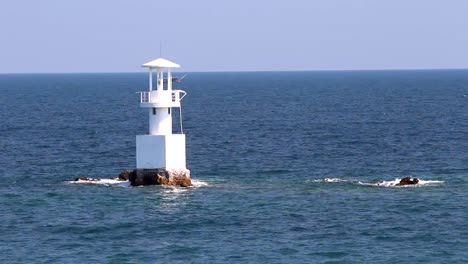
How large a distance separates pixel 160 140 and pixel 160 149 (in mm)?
465

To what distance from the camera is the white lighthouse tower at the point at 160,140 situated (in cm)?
5400

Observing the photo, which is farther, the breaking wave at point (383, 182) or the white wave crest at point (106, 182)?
the white wave crest at point (106, 182)

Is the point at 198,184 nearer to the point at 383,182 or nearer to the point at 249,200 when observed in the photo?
the point at 249,200

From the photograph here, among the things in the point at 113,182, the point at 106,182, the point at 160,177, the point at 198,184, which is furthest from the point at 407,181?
the point at 106,182

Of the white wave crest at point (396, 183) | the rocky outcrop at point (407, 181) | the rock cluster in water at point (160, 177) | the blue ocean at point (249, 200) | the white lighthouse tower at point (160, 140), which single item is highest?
the white lighthouse tower at point (160, 140)

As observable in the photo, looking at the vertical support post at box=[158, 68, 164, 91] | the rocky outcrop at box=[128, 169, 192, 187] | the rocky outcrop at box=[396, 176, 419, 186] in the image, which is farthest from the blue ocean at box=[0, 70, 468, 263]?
the vertical support post at box=[158, 68, 164, 91]

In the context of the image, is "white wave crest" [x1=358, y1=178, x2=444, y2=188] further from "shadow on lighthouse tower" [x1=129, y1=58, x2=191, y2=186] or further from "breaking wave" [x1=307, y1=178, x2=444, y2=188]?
"shadow on lighthouse tower" [x1=129, y1=58, x2=191, y2=186]

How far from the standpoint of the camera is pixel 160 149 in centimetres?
5391

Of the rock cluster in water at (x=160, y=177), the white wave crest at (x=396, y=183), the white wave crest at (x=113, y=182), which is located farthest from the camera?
the white wave crest at (x=113, y=182)

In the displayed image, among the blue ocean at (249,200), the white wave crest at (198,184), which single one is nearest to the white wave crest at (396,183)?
the blue ocean at (249,200)

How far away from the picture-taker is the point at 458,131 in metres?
91.4

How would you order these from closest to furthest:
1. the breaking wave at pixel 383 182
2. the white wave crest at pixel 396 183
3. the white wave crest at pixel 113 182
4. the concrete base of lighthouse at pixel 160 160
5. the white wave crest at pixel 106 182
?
the concrete base of lighthouse at pixel 160 160, the white wave crest at pixel 396 183, the breaking wave at pixel 383 182, the white wave crest at pixel 113 182, the white wave crest at pixel 106 182

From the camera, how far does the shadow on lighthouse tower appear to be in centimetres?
5403

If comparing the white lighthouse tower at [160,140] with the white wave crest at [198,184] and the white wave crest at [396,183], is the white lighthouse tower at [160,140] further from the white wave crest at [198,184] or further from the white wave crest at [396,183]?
the white wave crest at [396,183]
